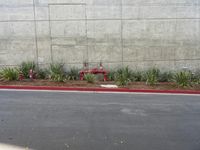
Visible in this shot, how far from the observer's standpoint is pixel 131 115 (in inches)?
427

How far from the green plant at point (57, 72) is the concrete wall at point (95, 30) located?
483 mm

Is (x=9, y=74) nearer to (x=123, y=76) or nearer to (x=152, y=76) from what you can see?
(x=123, y=76)

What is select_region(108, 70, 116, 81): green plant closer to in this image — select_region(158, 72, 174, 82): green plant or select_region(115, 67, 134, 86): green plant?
select_region(115, 67, 134, 86): green plant

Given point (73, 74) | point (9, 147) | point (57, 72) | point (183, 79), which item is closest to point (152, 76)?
point (183, 79)

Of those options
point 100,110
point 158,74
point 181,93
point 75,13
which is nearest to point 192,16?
point 158,74

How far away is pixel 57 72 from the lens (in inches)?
711

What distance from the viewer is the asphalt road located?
7945 millimetres

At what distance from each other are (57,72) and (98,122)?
870 centimetres

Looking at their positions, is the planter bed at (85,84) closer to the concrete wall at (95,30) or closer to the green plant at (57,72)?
the green plant at (57,72)

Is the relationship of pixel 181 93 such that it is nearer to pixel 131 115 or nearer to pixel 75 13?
pixel 131 115

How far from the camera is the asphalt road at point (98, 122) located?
795 centimetres

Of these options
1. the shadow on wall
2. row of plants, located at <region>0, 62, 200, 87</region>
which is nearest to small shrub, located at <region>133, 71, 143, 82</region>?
row of plants, located at <region>0, 62, 200, 87</region>

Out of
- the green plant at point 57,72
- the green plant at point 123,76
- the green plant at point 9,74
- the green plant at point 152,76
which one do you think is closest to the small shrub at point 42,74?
the green plant at point 57,72

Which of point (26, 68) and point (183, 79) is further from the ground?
point (26, 68)
